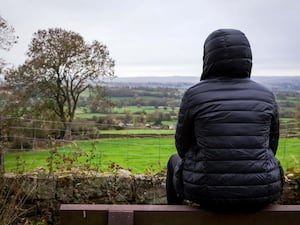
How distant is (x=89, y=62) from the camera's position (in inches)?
680

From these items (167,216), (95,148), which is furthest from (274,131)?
(95,148)

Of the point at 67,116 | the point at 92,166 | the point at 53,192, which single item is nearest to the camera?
the point at 53,192

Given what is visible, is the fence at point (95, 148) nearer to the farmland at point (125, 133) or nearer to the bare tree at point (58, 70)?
the farmland at point (125, 133)

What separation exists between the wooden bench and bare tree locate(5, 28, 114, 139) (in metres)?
13.8

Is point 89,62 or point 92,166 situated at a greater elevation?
point 89,62

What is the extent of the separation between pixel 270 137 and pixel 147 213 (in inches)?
37.9

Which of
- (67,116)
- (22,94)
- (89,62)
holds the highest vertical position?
(89,62)

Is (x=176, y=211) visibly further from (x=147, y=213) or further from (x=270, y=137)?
(x=270, y=137)

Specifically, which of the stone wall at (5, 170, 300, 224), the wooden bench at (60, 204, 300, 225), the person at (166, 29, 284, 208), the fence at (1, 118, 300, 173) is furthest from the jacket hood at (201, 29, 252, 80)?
the fence at (1, 118, 300, 173)

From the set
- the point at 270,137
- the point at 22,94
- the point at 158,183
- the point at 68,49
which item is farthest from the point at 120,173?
the point at 68,49

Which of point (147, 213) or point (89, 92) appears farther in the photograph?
point (89, 92)

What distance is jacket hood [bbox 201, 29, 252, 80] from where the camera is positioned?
215cm

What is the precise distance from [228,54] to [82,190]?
249 centimetres

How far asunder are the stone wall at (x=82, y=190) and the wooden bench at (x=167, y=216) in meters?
1.98
